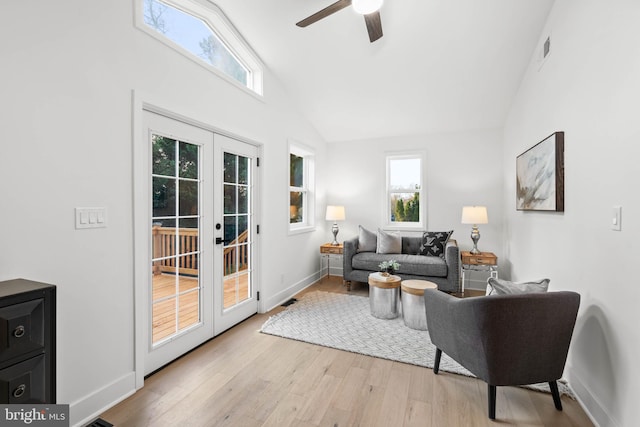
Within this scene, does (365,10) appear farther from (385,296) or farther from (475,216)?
(475,216)

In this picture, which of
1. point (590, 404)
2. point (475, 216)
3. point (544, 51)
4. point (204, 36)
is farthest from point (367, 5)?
point (475, 216)

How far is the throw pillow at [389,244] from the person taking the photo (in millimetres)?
4483

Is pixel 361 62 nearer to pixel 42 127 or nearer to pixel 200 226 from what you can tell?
pixel 200 226

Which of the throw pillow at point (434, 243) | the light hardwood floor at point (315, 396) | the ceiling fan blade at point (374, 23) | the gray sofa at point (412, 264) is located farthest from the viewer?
the throw pillow at point (434, 243)

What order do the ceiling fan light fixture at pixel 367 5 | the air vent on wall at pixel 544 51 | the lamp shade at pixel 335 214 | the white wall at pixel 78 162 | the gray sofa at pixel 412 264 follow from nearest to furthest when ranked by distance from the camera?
1. the white wall at pixel 78 162
2. the ceiling fan light fixture at pixel 367 5
3. the air vent on wall at pixel 544 51
4. the gray sofa at pixel 412 264
5. the lamp shade at pixel 335 214

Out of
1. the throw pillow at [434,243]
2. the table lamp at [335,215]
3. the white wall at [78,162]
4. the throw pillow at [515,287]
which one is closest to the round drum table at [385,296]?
the throw pillow at [434,243]

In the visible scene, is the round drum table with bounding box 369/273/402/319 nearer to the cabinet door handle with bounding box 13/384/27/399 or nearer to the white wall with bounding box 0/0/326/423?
the white wall with bounding box 0/0/326/423

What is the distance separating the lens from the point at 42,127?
1.58 meters


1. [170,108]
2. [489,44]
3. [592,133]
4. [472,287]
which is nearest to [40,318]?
[170,108]

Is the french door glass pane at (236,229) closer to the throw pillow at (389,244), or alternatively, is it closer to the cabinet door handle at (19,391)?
the cabinet door handle at (19,391)

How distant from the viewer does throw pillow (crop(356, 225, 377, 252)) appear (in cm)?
464

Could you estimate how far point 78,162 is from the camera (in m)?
1.74

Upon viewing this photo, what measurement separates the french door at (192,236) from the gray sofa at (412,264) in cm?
166

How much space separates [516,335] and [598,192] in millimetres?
984
